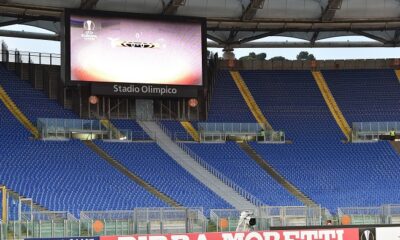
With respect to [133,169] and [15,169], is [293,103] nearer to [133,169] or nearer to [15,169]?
[133,169]

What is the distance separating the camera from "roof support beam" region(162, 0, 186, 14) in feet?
178

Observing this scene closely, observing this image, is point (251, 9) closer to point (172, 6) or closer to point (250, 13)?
point (250, 13)

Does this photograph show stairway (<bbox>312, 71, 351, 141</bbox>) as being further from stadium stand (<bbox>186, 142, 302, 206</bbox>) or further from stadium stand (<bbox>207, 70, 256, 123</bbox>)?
stadium stand (<bbox>186, 142, 302, 206</bbox>)

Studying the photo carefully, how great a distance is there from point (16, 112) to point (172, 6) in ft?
40.9

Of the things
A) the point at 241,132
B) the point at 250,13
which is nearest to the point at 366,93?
the point at 241,132

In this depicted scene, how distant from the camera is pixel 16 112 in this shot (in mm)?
54906

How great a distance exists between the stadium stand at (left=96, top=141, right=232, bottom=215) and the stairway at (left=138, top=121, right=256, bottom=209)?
449 millimetres

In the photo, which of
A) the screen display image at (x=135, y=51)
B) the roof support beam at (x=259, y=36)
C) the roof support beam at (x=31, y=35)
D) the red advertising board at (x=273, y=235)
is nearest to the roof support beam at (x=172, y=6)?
the screen display image at (x=135, y=51)

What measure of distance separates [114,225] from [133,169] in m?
17.8

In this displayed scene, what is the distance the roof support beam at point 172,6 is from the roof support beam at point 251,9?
178 inches

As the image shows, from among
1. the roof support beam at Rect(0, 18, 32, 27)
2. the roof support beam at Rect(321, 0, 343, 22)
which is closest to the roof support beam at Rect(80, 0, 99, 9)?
the roof support beam at Rect(0, 18, 32, 27)

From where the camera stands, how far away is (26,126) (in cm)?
5378

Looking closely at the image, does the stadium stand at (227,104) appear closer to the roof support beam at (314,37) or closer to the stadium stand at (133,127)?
the stadium stand at (133,127)

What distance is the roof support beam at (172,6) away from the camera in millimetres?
54116
